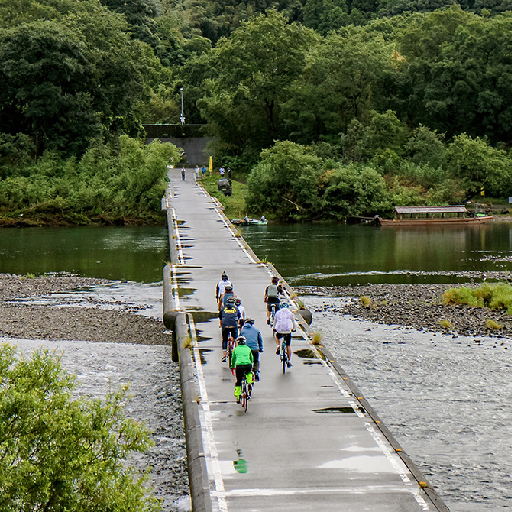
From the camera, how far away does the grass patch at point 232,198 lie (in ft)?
223

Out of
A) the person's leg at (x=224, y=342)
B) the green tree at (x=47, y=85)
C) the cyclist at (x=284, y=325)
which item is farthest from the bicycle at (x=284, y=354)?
the green tree at (x=47, y=85)

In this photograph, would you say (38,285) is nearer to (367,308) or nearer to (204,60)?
(367,308)

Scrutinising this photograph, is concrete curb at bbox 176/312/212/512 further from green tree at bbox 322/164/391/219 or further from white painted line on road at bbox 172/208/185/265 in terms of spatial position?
green tree at bbox 322/164/391/219

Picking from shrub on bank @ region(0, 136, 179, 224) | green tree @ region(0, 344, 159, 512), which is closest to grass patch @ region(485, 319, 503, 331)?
green tree @ region(0, 344, 159, 512)

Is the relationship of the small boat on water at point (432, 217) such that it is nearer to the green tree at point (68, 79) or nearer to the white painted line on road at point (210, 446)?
the green tree at point (68, 79)

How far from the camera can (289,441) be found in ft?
49.7

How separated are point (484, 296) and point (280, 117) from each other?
5117 centimetres

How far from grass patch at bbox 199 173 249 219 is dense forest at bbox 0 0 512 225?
6.10 feet

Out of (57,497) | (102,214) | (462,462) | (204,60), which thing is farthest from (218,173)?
(57,497)

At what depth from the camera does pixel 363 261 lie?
47000 millimetres

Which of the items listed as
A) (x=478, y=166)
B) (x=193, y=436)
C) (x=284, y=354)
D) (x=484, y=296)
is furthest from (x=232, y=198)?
(x=193, y=436)

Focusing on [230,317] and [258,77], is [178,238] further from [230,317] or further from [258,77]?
[258,77]

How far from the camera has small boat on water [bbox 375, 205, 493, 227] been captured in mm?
66812

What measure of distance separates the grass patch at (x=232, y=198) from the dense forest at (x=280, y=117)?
6.10ft
